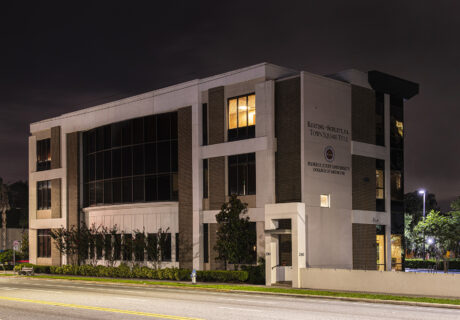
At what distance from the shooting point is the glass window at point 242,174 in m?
39.6

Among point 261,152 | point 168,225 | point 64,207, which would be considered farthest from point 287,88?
point 64,207

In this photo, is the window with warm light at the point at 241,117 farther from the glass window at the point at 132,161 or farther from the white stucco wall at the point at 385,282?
the white stucco wall at the point at 385,282

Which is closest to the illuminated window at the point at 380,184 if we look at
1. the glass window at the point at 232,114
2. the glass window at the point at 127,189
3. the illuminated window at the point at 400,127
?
the illuminated window at the point at 400,127

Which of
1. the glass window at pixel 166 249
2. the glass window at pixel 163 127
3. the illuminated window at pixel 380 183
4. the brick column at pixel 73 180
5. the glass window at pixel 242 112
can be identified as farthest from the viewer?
the brick column at pixel 73 180

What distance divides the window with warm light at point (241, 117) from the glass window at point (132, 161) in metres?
5.83

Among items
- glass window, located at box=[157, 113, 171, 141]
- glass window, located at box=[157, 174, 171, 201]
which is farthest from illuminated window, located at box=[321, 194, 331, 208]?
glass window, located at box=[157, 113, 171, 141]

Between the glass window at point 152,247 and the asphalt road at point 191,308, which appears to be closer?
the asphalt road at point 191,308

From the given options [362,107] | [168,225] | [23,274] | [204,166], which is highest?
[362,107]

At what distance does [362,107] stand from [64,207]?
28039 mm

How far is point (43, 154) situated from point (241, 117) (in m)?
26.0

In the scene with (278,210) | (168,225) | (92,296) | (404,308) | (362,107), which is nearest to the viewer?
(404,308)

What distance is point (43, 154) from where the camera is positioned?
5906 cm

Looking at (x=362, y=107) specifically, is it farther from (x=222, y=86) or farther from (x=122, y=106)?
(x=122, y=106)

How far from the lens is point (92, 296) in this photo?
89.2 feet
